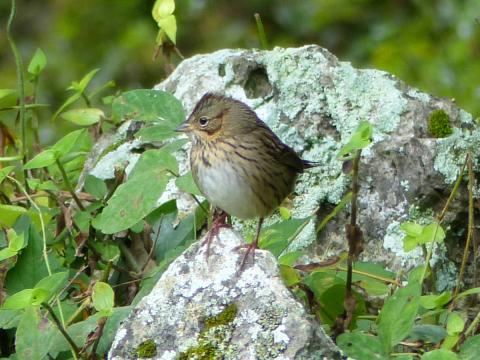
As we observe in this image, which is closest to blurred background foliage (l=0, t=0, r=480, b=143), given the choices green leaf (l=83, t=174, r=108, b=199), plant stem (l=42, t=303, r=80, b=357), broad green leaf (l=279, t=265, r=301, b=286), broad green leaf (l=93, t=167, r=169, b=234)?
green leaf (l=83, t=174, r=108, b=199)

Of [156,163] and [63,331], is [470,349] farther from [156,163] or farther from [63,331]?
[156,163]

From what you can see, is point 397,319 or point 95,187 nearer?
point 397,319

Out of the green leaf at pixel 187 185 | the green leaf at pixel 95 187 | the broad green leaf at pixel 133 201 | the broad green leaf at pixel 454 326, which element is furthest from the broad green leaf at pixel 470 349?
the green leaf at pixel 95 187

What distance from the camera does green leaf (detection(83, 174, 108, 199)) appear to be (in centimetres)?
442

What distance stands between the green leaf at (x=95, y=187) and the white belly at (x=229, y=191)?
42 cm

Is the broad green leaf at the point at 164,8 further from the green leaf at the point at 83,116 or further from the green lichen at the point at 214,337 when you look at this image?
the green lichen at the point at 214,337

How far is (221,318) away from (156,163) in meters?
0.79

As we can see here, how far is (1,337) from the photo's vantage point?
4.05 meters

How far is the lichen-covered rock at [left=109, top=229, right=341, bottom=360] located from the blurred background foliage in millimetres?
5616

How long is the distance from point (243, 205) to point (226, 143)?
279 millimetres

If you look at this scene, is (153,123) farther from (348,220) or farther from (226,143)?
(348,220)

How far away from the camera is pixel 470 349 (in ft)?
10.8

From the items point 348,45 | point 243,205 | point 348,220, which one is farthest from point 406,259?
point 348,45

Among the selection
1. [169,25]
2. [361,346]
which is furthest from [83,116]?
[361,346]
